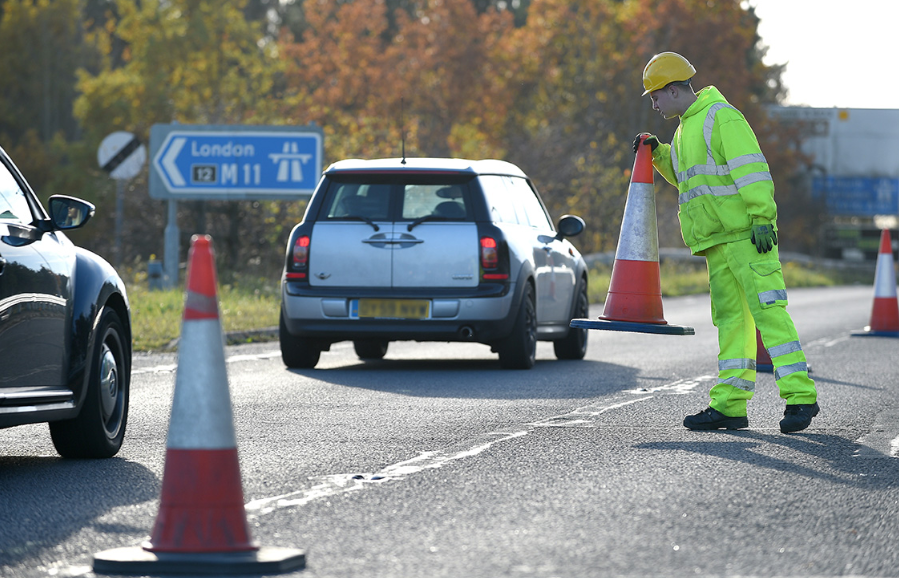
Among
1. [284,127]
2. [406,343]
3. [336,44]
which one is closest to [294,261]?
[406,343]

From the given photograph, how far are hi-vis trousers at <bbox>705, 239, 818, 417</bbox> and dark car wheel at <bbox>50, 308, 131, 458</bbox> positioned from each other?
3081 mm

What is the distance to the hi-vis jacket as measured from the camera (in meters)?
7.93

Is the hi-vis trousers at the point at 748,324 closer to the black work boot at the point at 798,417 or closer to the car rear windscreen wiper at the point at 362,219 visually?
the black work boot at the point at 798,417

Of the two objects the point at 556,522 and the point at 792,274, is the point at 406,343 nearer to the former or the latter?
the point at 556,522

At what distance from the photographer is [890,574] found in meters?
4.63

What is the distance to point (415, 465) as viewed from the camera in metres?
6.75

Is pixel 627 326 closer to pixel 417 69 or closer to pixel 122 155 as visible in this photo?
pixel 122 155

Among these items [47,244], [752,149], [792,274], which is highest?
[752,149]

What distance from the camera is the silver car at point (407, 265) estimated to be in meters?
11.7

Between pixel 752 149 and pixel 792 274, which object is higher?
pixel 752 149

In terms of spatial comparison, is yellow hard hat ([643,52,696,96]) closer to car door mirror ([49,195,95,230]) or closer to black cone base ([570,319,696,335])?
black cone base ([570,319,696,335])

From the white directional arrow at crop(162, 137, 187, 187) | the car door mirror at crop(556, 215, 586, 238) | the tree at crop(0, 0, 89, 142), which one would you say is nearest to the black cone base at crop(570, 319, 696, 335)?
the car door mirror at crop(556, 215, 586, 238)

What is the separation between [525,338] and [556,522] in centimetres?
658

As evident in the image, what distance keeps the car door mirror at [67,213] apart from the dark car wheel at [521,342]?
5.29 meters
